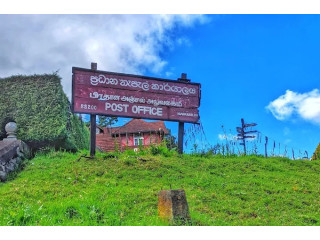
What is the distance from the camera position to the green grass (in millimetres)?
4906

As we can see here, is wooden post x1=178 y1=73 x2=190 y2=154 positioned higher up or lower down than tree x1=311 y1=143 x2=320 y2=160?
higher up

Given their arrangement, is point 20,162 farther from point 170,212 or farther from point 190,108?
point 170,212

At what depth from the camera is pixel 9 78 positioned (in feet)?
36.6

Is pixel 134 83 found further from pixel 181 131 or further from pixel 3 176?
pixel 3 176

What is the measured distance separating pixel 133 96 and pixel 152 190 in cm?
419

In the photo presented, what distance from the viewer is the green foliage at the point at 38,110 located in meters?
10.3

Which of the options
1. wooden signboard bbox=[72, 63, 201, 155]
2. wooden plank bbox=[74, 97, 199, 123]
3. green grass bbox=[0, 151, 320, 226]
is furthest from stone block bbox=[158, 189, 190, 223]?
wooden plank bbox=[74, 97, 199, 123]

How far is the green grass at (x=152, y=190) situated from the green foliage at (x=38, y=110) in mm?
636

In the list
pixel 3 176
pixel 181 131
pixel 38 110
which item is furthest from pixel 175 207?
pixel 38 110

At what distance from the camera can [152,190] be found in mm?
6297

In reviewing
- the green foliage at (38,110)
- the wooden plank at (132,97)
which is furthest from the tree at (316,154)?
the green foliage at (38,110)

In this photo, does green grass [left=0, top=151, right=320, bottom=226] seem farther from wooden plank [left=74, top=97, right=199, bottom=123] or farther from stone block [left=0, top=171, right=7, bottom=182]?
wooden plank [left=74, top=97, right=199, bottom=123]

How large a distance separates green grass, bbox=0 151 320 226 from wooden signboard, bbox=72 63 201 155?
1263 mm

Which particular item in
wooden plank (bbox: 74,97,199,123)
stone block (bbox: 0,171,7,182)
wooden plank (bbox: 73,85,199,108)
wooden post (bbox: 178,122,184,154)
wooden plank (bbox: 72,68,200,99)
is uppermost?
wooden plank (bbox: 72,68,200,99)
